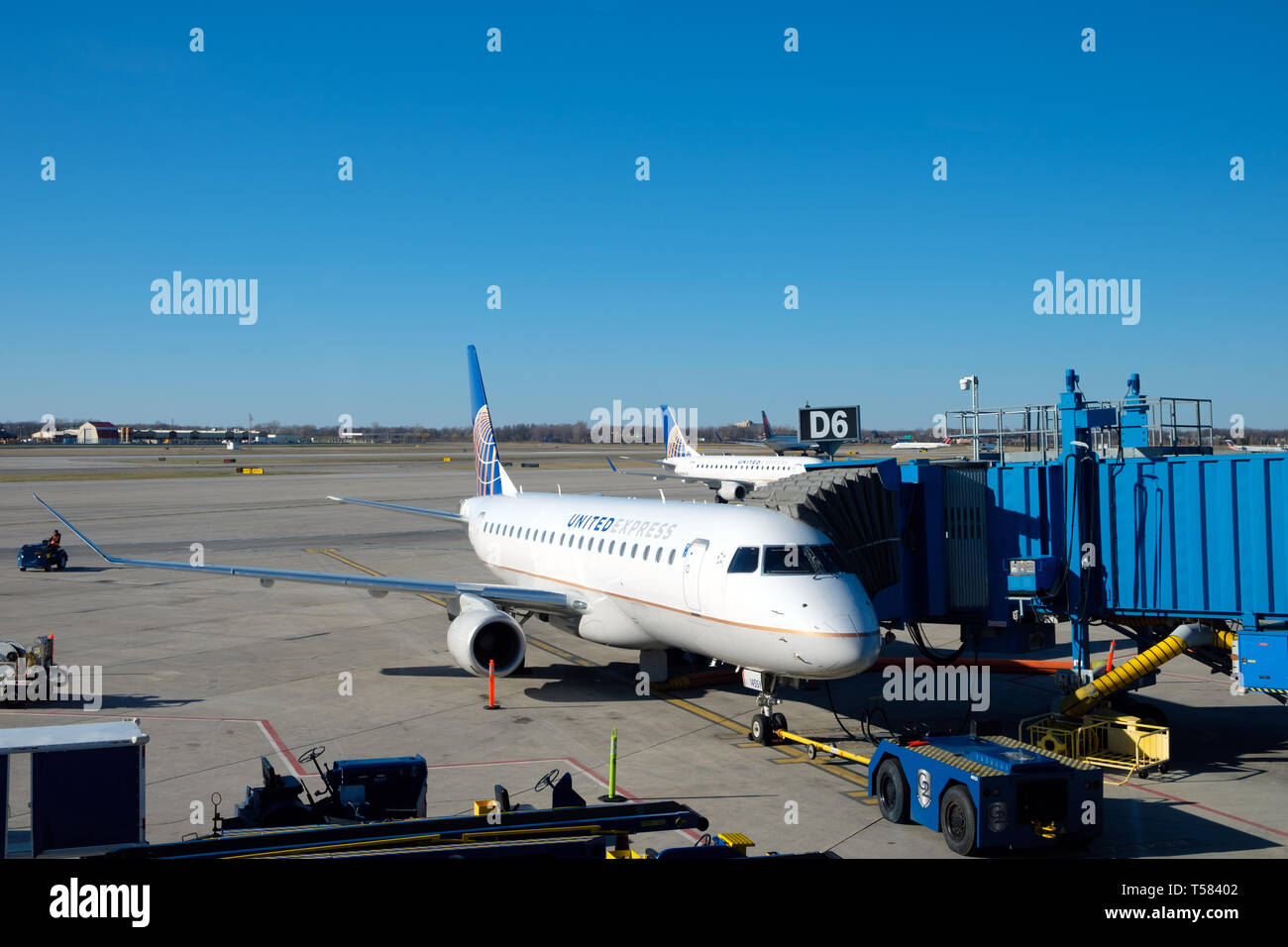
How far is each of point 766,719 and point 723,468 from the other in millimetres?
63129

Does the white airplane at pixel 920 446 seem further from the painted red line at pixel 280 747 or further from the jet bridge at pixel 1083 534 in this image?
the painted red line at pixel 280 747

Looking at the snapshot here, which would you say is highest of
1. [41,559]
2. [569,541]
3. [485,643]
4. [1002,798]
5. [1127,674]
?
[569,541]

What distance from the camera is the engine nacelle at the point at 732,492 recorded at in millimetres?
76438

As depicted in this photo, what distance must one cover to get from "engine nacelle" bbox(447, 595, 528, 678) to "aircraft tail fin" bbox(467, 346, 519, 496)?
13.8 meters

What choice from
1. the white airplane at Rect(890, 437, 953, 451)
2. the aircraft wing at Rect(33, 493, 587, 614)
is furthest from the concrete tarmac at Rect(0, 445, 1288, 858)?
the white airplane at Rect(890, 437, 953, 451)

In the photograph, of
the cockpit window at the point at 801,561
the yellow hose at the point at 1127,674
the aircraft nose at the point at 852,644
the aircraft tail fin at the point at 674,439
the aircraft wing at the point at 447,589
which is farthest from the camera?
the aircraft tail fin at the point at 674,439

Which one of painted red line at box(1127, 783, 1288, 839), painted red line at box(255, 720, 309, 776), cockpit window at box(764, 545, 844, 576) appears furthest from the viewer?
cockpit window at box(764, 545, 844, 576)

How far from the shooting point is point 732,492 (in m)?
77.8

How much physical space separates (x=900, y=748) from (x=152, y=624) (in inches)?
1003

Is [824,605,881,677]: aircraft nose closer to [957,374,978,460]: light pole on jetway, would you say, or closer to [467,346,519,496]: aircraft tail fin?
[957,374,978,460]: light pole on jetway

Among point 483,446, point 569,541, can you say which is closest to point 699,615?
point 569,541

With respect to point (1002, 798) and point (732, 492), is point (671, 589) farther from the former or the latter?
point (732, 492)

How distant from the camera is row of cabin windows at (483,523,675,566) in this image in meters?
21.2

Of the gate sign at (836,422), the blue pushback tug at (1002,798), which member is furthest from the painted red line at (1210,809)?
the gate sign at (836,422)
